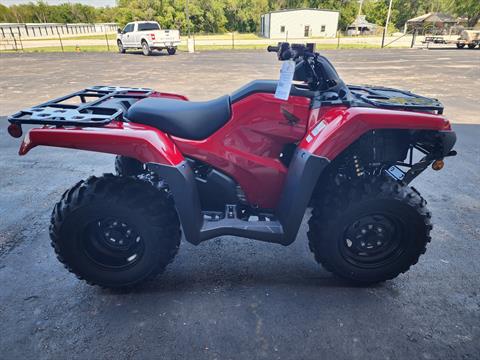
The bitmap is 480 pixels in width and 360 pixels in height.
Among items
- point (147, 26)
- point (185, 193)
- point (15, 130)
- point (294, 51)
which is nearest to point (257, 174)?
point (185, 193)

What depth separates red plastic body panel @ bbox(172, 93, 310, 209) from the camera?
2135 mm

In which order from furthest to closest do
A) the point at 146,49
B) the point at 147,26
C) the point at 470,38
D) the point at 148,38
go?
1. the point at 470,38
2. the point at 147,26
3. the point at 146,49
4. the point at 148,38

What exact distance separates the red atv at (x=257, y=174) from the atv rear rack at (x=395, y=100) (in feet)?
0.03

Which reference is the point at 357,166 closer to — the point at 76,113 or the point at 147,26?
the point at 76,113

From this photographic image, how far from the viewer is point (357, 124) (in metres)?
1.98

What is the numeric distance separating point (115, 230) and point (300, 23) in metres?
48.9

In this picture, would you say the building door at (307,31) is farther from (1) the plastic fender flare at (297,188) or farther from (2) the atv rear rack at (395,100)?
(1) the plastic fender flare at (297,188)

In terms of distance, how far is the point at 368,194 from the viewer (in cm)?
208

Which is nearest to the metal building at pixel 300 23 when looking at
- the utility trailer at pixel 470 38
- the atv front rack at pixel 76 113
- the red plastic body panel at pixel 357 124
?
the utility trailer at pixel 470 38

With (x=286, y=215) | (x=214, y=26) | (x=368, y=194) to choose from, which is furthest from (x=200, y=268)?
(x=214, y=26)

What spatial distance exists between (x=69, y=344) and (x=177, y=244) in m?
0.82

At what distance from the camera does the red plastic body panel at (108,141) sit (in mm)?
1991

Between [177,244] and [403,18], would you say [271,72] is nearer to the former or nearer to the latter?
[177,244]

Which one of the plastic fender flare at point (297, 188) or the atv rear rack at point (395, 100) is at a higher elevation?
the atv rear rack at point (395, 100)
